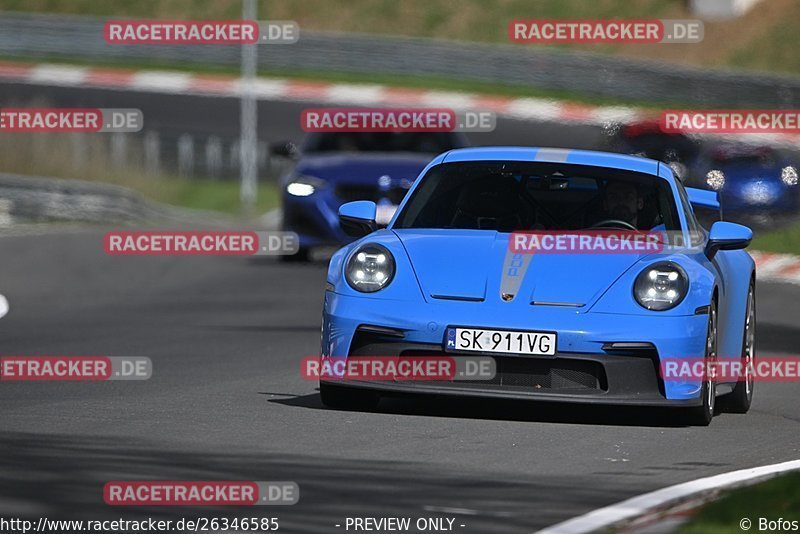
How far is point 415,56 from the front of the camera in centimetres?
4241

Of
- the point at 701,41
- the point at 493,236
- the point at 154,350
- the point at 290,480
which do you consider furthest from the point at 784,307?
the point at 701,41

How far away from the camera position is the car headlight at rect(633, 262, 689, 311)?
870 centimetres

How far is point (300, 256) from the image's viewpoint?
64.3 feet

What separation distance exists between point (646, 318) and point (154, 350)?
4.28 meters

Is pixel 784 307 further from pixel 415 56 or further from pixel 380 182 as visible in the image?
pixel 415 56

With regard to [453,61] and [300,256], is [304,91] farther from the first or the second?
[300,256]

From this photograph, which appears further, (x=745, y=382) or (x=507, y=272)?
(x=745, y=382)

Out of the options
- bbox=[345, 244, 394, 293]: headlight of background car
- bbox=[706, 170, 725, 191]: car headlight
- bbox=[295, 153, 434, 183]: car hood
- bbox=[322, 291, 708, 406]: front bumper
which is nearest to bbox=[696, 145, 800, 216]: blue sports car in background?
bbox=[706, 170, 725, 191]: car headlight

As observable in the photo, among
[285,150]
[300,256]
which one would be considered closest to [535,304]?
[285,150]

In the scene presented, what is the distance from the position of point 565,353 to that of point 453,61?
33.8m

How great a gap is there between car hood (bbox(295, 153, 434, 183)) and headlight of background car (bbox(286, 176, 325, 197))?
0.06 m

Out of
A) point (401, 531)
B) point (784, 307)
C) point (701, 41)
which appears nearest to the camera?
point (401, 531)

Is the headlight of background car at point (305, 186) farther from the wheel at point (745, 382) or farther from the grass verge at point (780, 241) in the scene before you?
the wheel at point (745, 382)

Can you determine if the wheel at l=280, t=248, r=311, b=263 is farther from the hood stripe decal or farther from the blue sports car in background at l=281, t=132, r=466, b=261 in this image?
the hood stripe decal
